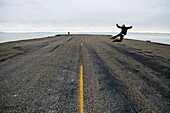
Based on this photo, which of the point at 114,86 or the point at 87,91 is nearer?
the point at 87,91

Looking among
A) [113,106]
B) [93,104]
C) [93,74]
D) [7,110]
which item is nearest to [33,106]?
[7,110]

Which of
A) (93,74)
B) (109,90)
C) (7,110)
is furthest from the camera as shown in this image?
(93,74)

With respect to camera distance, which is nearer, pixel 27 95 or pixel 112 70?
pixel 27 95

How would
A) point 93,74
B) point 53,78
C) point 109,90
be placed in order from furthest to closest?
point 93,74, point 53,78, point 109,90

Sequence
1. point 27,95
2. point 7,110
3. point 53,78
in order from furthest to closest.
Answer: point 53,78 < point 27,95 < point 7,110

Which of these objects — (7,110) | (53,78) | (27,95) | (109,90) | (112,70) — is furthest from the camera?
(112,70)

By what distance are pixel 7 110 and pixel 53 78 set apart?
1984 mm

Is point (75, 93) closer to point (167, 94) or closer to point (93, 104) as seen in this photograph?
point (93, 104)

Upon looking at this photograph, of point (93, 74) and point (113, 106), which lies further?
point (93, 74)

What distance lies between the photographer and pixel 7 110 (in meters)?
2.80

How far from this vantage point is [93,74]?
16.4 ft

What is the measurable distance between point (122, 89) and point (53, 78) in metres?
2.72

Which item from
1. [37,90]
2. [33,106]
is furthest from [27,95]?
[33,106]

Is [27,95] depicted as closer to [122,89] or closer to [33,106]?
[33,106]
